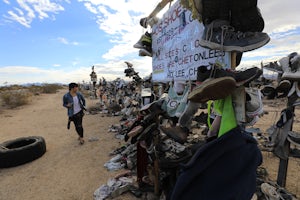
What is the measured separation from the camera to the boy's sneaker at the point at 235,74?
119cm

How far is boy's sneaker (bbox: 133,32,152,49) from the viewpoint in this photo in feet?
11.1

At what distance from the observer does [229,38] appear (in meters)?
1.40

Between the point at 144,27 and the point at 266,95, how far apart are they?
2510mm

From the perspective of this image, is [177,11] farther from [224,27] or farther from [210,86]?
[210,86]

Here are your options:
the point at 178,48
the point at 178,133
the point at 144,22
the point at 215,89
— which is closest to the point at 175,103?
the point at 178,133

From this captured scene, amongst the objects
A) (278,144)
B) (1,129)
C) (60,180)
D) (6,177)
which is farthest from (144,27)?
(1,129)

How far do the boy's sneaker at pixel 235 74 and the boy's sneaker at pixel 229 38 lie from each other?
20cm

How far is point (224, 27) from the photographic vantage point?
4.54 feet

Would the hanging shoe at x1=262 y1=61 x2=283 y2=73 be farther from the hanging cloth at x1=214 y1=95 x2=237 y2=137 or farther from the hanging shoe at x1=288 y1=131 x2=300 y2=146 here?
the hanging cloth at x1=214 y1=95 x2=237 y2=137

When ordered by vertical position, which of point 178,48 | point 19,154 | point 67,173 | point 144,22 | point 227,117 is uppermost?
point 144,22

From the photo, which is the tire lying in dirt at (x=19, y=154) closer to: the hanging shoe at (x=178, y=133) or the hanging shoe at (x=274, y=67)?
the hanging shoe at (x=178, y=133)

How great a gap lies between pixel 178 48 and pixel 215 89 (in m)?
1.49

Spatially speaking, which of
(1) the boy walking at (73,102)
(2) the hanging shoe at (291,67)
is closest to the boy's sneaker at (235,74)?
(2) the hanging shoe at (291,67)

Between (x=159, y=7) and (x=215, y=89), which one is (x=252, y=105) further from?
(x=159, y=7)
